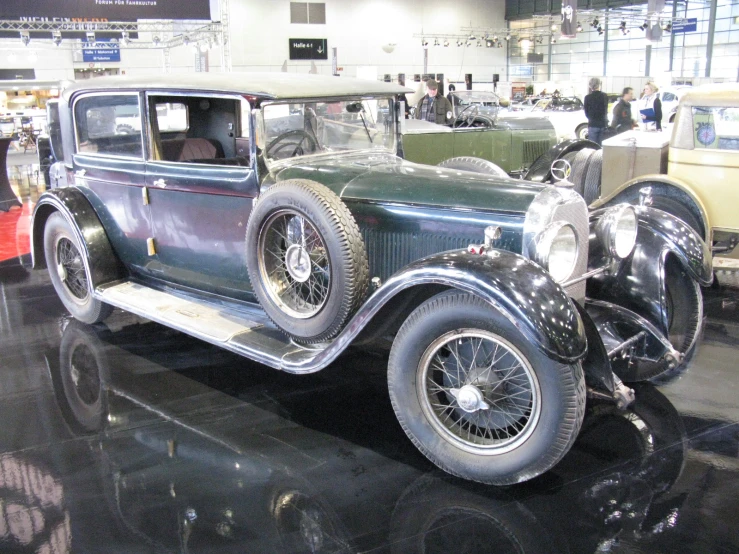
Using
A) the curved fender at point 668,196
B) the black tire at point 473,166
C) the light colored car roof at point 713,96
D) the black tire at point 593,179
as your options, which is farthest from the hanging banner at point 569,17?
the black tire at point 473,166

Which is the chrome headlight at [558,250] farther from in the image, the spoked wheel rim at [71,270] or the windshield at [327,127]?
the spoked wheel rim at [71,270]

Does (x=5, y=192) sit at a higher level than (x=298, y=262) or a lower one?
lower

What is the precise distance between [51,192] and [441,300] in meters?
3.39

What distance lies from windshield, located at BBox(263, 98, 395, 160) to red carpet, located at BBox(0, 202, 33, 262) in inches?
188

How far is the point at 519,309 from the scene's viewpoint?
2631mm

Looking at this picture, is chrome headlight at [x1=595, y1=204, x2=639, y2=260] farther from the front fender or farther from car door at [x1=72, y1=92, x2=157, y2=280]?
car door at [x1=72, y1=92, x2=157, y2=280]

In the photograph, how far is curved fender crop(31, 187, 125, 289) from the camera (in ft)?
15.5

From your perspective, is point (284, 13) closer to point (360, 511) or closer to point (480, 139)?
point (480, 139)

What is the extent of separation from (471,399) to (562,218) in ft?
3.33

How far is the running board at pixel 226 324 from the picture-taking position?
348 cm

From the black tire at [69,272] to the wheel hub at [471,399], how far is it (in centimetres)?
313

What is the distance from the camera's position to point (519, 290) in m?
2.68

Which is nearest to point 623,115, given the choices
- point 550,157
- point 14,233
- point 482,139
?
point 482,139

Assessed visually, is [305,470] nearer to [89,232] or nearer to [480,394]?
[480,394]
